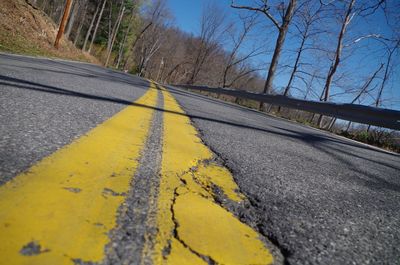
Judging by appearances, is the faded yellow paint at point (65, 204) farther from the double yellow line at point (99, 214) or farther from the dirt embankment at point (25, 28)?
the dirt embankment at point (25, 28)

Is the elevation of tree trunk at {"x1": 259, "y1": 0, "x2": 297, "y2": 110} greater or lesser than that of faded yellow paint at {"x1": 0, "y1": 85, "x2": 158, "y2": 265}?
greater

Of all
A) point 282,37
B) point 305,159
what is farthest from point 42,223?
point 282,37

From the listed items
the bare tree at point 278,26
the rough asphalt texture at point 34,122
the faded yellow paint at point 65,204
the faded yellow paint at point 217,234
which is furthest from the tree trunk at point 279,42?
the faded yellow paint at point 217,234

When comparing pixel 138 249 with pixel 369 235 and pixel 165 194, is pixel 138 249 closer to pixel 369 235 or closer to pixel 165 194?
pixel 165 194

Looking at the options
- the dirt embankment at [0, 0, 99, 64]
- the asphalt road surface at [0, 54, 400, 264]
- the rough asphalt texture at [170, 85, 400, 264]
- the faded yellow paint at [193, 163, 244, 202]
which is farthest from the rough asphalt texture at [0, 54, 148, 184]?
the dirt embankment at [0, 0, 99, 64]

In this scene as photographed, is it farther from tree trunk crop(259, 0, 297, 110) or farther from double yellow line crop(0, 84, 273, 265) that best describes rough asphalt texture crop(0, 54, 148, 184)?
tree trunk crop(259, 0, 297, 110)

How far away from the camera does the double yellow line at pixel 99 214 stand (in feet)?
2.26

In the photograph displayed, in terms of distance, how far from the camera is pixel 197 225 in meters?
0.95

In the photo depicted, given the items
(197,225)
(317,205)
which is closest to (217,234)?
(197,225)

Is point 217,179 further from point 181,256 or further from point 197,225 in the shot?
point 181,256

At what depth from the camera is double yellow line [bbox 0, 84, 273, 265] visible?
2.26 ft

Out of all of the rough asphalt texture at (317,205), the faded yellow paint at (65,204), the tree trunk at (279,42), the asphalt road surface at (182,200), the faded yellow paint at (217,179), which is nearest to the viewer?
the faded yellow paint at (65,204)

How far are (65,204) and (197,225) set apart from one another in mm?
397

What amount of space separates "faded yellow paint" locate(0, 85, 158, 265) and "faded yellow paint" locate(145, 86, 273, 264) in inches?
5.8
